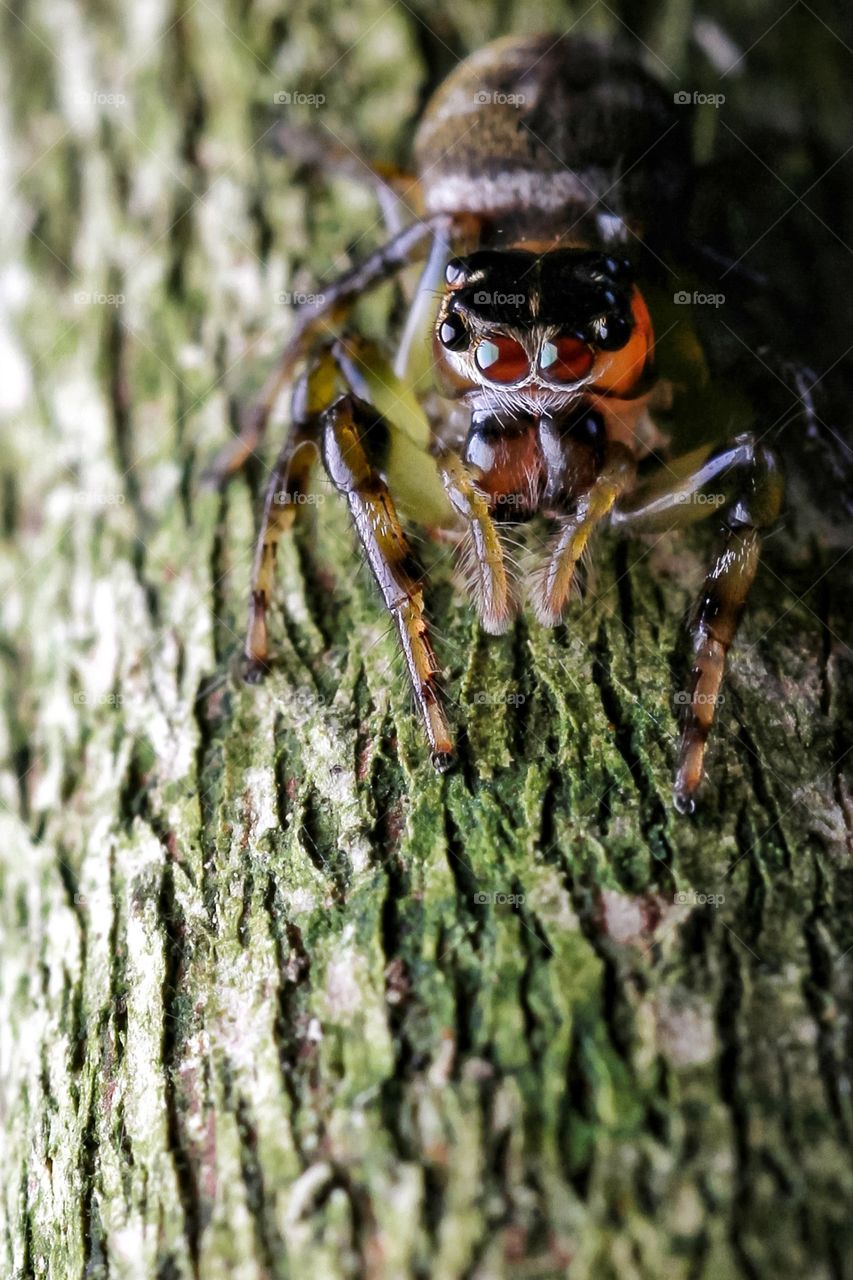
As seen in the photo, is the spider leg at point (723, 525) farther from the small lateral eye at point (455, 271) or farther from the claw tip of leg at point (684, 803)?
the small lateral eye at point (455, 271)

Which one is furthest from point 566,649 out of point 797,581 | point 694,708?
point 797,581

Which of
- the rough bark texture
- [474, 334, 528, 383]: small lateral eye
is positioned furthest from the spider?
the rough bark texture

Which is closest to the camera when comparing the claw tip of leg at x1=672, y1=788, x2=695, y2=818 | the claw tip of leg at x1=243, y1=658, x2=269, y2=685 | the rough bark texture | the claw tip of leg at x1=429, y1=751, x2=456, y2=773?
the rough bark texture

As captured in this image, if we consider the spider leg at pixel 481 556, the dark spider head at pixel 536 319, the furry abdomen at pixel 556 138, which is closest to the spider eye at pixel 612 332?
the dark spider head at pixel 536 319

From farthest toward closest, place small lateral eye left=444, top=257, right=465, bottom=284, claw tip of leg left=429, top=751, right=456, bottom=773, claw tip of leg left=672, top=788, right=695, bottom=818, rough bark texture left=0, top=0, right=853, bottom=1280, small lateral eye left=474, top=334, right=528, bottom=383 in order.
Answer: small lateral eye left=444, top=257, right=465, bottom=284, small lateral eye left=474, top=334, right=528, bottom=383, claw tip of leg left=429, top=751, right=456, bottom=773, claw tip of leg left=672, top=788, right=695, bottom=818, rough bark texture left=0, top=0, right=853, bottom=1280

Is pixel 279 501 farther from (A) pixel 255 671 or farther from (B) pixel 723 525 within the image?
(B) pixel 723 525

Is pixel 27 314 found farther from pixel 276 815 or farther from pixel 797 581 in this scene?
pixel 797 581

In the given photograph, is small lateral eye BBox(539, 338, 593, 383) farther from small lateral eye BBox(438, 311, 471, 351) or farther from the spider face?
small lateral eye BBox(438, 311, 471, 351)

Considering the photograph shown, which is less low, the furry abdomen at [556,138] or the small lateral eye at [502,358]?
the furry abdomen at [556,138]
